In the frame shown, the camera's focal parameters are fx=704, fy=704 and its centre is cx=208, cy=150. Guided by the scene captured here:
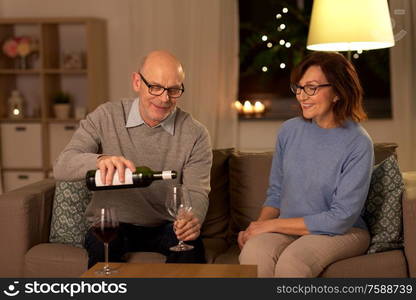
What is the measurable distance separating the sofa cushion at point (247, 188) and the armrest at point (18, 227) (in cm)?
81

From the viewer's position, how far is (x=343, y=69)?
2.48 meters

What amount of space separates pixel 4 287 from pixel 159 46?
3652 millimetres

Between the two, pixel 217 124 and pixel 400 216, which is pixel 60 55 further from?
pixel 400 216

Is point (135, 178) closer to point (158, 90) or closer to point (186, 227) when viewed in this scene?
point (186, 227)

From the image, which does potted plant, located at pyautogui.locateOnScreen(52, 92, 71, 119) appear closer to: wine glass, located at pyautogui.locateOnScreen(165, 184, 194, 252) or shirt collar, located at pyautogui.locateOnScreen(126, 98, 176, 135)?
shirt collar, located at pyautogui.locateOnScreen(126, 98, 176, 135)

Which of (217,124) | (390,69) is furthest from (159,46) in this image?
(390,69)

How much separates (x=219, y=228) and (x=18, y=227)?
0.84m

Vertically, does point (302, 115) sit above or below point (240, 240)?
above

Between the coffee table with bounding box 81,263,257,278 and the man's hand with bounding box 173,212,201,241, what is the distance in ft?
0.63

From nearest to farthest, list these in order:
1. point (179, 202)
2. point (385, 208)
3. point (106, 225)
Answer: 1. point (106, 225)
2. point (179, 202)
3. point (385, 208)

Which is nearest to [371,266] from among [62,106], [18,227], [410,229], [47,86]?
[410,229]

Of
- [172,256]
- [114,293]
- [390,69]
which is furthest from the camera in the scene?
[390,69]

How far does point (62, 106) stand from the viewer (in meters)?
5.20

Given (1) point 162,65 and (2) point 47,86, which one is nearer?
(1) point 162,65
